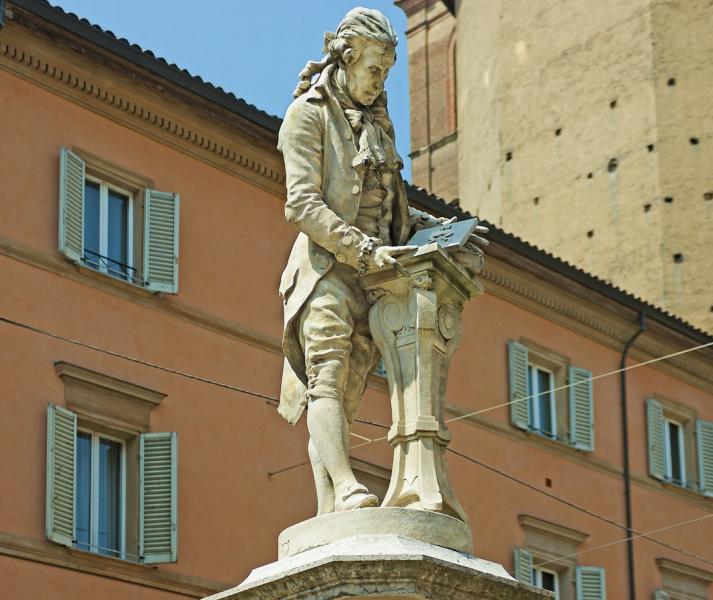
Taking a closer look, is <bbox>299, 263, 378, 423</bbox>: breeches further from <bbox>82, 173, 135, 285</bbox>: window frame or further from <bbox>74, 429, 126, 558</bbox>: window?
<bbox>82, 173, 135, 285</bbox>: window frame

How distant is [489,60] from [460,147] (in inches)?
109

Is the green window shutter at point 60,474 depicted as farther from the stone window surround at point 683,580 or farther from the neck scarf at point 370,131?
the stone window surround at point 683,580

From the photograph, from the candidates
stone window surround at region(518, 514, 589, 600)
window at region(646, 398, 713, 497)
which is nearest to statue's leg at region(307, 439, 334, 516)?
stone window surround at region(518, 514, 589, 600)

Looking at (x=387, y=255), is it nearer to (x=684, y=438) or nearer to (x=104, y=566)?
(x=104, y=566)

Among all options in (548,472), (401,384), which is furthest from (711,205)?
(401,384)

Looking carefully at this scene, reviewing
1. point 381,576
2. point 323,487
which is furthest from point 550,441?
A: point 381,576

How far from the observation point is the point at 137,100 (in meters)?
21.7

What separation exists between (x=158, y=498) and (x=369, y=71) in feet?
37.8

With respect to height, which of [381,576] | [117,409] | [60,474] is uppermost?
[117,409]

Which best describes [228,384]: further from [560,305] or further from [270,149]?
[560,305]

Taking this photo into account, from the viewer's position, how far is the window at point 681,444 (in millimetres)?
28844

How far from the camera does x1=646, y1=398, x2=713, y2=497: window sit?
28844mm

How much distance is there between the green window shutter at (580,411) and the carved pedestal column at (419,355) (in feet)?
61.0

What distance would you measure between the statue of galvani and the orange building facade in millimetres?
10249
